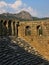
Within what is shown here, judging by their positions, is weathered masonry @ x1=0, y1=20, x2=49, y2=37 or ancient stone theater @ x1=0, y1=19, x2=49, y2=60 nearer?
ancient stone theater @ x1=0, y1=19, x2=49, y2=60

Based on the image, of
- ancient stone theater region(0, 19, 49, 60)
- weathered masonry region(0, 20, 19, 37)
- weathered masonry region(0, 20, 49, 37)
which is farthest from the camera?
weathered masonry region(0, 20, 49, 37)

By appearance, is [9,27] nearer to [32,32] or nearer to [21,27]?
[21,27]

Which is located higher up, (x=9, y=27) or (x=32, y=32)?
(x=9, y=27)

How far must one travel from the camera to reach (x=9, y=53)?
12.7 m

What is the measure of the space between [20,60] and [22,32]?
7.98 meters

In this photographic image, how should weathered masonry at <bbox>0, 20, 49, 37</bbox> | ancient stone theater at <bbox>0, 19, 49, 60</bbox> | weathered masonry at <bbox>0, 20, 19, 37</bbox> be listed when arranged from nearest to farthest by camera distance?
1. ancient stone theater at <bbox>0, 19, 49, 60</bbox>
2. weathered masonry at <bbox>0, 20, 19, 37</bbox>
3. weathered masonry at <bbox>0, 20, 49, 37</bbox>

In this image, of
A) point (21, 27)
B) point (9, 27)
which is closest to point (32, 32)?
point (21, 27)

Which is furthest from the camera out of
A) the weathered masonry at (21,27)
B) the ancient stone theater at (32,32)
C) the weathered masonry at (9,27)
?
the weathered masonry at (21,27)

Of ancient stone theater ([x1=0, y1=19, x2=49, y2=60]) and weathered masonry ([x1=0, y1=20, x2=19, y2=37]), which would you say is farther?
weathered masonry ([x1=0, y1=20, x2=19, y2=37])

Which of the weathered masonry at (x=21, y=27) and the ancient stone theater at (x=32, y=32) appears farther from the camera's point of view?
the weathered masonry at (x=21, y=27)

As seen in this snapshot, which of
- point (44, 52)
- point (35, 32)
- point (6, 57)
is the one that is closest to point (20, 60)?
point (6, 57)

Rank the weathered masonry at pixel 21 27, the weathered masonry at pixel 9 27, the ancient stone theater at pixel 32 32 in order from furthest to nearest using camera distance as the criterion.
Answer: the weathered masonry at pixel 21 27, the weathered masonry at pixel 9 27, the ancient stone theater at pixel 32 32

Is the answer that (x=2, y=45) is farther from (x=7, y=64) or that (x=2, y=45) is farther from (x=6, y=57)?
(x=7, y=64)

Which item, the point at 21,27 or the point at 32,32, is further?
the point at 21,27
